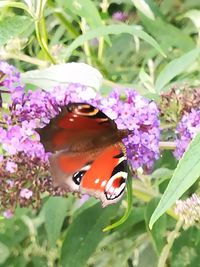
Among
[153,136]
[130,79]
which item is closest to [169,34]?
[130,79]

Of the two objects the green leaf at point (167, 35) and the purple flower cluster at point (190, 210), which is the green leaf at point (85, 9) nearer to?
the green leaf at point (167, 35)

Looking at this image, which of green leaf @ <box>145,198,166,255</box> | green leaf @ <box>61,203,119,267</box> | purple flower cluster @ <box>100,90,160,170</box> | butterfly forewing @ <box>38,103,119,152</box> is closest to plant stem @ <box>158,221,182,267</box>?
green leaf @ <box>145,198,166,255</box>

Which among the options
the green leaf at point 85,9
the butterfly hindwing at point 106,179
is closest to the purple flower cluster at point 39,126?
the butterfly hindwing at point 106,179

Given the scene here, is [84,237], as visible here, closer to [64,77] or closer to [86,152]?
[64,77]

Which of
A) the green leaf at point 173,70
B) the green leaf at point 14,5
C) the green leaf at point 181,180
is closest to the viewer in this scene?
the green leaf at point 181,180

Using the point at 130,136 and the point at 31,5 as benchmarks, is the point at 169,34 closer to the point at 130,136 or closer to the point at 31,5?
→ the point at 31,5

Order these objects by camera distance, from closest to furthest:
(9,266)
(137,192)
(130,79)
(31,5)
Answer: (31,5)
(137,192)
(9,266)
(130,79)
